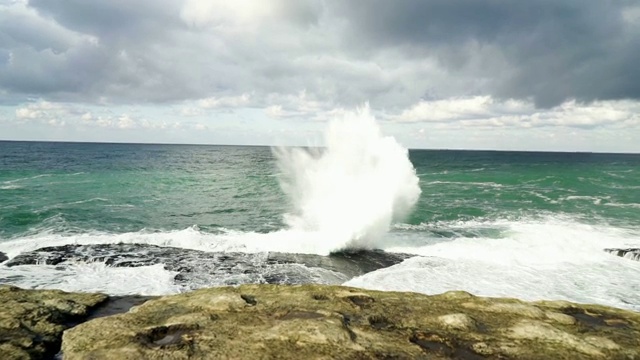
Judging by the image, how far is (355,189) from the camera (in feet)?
99.9

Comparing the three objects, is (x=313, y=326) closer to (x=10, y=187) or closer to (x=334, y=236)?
(x=334, y=236)

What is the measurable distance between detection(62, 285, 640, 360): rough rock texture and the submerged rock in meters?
7.34

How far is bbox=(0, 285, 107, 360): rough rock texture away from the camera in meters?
8.69

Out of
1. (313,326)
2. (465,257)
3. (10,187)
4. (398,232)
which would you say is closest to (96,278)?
(313,326)

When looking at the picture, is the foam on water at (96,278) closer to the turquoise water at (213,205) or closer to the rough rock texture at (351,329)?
the rough rock texture at (351,329)

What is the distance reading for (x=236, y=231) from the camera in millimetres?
31375

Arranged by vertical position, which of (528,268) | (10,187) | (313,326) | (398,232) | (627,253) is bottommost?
(10,187)

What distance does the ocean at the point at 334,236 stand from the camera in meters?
18.9

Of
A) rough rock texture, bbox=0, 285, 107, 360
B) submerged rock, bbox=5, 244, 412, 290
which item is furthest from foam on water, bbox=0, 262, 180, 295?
rough rock texture, bbox=0, 285, 107, 360

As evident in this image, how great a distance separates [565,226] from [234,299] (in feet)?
107

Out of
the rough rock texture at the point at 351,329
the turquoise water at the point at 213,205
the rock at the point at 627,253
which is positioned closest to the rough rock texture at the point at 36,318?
the rough rock texture at the point at 351,329

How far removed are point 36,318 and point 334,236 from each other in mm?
18282

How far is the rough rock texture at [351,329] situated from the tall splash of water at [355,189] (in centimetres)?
1490

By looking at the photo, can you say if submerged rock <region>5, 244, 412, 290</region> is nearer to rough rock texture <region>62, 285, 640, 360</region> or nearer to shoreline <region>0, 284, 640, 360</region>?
shoreline <region>0, 284, 640, 360</region>
